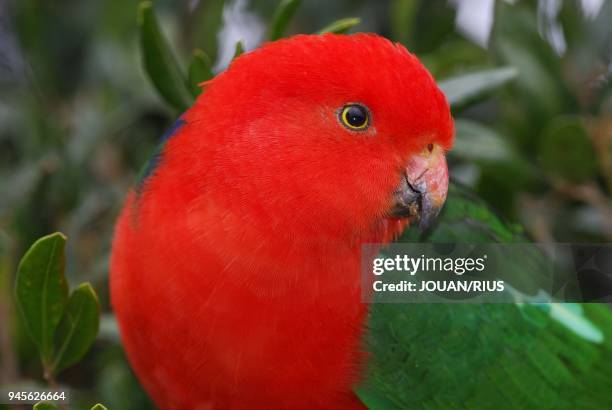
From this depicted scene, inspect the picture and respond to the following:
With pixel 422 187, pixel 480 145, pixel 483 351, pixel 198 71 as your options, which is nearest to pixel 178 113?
pixel 198 71

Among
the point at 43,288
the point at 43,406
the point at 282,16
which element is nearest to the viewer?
the point at 43,406

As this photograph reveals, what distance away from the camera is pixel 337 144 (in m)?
1.56

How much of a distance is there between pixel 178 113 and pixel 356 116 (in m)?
0.52

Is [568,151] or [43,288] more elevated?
[568,151]

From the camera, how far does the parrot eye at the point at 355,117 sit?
1549mm

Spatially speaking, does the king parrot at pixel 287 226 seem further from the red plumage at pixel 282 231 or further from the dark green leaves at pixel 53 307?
the dark green leaves at pixel 53 307

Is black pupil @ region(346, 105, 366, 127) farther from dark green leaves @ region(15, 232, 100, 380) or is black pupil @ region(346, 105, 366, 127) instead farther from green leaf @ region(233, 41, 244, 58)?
dark green leaves @ region(15, 232, 100, 380)

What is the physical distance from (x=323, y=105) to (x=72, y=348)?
692mm

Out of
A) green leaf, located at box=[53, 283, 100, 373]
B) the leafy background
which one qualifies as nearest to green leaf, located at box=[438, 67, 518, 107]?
the leafy background

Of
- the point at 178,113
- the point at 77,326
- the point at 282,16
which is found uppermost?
the point at 282,16

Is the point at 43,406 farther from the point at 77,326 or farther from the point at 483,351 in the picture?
the point at 483,351

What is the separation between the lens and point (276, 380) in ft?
5.05

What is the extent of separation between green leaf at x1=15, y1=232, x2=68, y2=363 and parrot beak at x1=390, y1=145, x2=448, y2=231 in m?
0.66

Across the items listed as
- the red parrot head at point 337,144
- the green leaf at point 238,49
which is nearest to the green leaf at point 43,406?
the red parrot head at point 337,144
